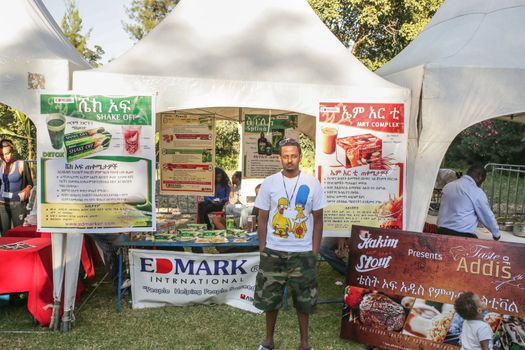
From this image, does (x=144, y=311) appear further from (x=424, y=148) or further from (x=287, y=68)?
(x=424, y=148)

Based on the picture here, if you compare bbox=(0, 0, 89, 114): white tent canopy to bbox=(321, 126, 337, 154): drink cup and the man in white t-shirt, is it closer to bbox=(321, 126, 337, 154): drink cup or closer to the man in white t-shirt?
the man in white t-shirt

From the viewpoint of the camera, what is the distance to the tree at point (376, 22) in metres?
15.8

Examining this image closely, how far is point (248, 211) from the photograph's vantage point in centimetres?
657

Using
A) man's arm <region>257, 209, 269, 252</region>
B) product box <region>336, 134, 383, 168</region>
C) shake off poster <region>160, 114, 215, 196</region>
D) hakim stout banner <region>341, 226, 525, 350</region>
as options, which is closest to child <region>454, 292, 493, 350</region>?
hakim stout banner <region>341, 226, 525, 350</region>

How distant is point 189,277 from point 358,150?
2.13 m

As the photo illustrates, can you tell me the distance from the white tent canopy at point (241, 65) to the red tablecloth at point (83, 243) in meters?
2.14

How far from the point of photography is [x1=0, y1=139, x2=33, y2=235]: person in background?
6.61m

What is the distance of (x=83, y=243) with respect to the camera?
5539 millimetres

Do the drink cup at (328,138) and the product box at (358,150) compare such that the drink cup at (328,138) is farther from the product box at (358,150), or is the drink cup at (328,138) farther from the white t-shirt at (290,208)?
the white t-shirt at (290,208)

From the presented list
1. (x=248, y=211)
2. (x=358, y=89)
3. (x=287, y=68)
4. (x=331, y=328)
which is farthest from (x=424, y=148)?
(x=248, y=211)

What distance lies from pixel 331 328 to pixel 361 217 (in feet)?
3.57

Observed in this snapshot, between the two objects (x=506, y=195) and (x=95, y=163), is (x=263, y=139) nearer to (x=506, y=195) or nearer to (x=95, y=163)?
(x=95, y=163)

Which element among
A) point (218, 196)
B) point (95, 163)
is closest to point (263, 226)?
point (95, 163)

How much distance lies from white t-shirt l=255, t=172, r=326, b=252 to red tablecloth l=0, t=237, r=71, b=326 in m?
2.31
